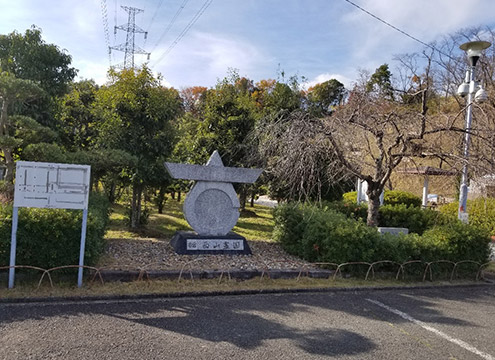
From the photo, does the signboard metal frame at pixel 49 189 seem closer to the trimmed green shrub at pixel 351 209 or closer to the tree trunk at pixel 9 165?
the tree trunk at pixel 9 165

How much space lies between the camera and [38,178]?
5.24 m

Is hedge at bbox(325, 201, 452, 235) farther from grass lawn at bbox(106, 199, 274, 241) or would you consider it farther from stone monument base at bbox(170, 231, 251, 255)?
stone monument base at bbox(170, 231, 251, 255)

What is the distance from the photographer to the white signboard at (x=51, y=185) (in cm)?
515

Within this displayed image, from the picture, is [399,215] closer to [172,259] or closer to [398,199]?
[398,199]

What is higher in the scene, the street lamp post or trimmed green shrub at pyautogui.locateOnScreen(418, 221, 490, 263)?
the street lamp post

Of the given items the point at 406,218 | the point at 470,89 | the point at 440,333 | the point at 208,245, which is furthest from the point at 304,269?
the point at 406,218

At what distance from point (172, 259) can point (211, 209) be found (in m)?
1.46

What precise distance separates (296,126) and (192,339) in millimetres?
5194

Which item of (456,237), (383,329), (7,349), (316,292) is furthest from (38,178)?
(456,237)

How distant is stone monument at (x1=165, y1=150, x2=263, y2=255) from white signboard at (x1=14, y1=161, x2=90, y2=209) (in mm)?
2423

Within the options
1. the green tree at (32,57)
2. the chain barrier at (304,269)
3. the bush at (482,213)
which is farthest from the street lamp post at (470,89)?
the green tree at (32,57)

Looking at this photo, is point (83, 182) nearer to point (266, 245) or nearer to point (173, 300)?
point (173, 300)

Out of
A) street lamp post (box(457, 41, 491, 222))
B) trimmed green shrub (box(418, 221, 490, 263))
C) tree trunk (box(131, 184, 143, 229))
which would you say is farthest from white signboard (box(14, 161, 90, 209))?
street lamp post (box(457, 41, 491, 222))

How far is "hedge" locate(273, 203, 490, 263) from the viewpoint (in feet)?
22.8
